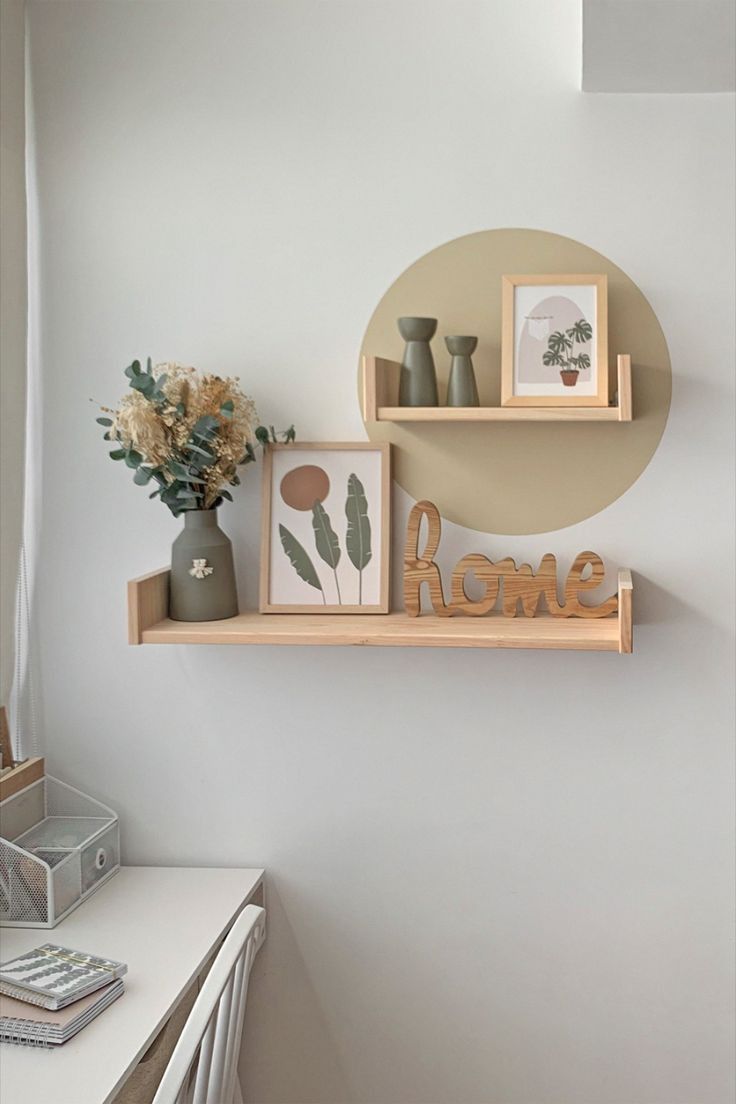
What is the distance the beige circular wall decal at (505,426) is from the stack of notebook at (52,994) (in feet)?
3.37

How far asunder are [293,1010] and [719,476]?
53.8 inches

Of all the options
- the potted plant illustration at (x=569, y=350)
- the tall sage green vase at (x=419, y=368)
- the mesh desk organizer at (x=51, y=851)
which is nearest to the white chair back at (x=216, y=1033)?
the mesh desk organizer at (x=51, y=851)

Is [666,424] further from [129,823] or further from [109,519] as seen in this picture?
[129,823]

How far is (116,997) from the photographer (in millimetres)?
1701

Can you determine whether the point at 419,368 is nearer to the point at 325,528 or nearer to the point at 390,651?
the point at 325,528

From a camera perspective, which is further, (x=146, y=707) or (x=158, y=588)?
(x=146, y=707)

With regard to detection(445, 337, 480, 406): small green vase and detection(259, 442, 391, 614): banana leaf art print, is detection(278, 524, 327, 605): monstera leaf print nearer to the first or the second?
detection(259, 442, 391, 614): banana leaf art print

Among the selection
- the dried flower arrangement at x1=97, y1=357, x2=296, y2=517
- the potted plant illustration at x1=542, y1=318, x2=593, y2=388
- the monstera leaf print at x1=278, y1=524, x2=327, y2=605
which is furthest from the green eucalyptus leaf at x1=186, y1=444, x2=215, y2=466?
the potted plant illustration at x1=542, y1=318, x2=593, y2=388

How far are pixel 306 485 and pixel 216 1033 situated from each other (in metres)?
1.00

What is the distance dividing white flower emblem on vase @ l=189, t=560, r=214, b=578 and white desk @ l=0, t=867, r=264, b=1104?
618 mm

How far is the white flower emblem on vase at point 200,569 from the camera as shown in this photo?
6.68 ft

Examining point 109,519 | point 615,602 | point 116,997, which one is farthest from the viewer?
point 109,519

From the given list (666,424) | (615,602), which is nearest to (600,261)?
(666,424)

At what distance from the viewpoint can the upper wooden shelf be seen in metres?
1.89
